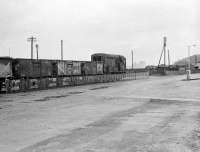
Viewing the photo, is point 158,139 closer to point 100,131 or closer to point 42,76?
point 100,131

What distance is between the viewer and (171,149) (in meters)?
7.32

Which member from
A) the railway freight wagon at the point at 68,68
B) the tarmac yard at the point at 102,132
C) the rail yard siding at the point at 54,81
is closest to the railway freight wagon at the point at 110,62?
the rail yard siding at the point at 54,81

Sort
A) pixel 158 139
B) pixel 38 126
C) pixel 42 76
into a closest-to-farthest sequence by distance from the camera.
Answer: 1. pixel 158 139
2. pixel 38 126
3. pixel 42 76

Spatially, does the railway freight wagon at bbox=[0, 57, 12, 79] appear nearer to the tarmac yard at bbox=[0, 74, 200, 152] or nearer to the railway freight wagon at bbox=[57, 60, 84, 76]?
the railway freight wagon at bbox=[57, 60, 84, 76]

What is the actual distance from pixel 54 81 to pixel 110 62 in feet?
51.8

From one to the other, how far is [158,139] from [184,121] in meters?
3.34

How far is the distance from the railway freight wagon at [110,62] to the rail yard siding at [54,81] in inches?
50.5

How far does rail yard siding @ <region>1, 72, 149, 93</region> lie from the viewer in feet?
93.2

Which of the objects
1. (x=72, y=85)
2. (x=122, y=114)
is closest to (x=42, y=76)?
(x=72, y=85)

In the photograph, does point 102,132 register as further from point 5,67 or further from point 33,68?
point 33,68

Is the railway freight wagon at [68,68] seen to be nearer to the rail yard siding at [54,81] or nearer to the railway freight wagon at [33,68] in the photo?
the rail yard siding at [54,81]

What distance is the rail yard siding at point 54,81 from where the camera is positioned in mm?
28422

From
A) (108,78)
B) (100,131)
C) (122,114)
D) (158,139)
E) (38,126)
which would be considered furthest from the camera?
(108,78)

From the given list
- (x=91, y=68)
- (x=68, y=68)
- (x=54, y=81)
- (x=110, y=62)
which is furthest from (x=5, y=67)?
(x=110, y=62)
